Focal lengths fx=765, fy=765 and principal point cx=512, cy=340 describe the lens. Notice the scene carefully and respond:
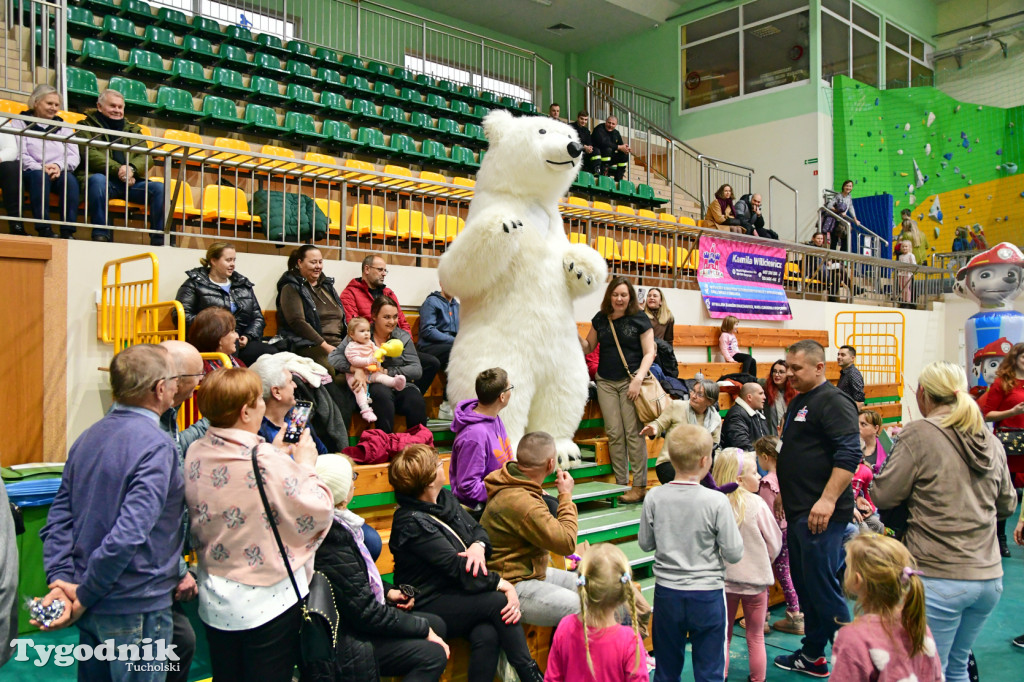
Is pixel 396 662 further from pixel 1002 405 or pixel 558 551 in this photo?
pixel 1002 405

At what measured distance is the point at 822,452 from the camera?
3320 mm

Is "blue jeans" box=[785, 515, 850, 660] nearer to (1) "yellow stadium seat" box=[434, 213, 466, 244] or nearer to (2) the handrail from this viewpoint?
(1) "yellow stadium seat" box=[434, 213, 466, 244]

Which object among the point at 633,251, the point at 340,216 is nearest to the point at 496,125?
the point at 340,216

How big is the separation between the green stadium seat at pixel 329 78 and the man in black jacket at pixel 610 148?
12.9 ft

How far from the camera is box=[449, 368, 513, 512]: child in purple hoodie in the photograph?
3.42 m

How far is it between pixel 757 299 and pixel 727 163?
5.20 metres

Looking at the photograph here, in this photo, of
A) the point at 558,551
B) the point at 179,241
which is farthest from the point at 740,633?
the point at 179,241

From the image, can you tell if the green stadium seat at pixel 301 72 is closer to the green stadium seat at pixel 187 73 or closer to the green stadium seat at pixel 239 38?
the green stadium seat at pixel 239 38

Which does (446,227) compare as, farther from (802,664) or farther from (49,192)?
(802,664)

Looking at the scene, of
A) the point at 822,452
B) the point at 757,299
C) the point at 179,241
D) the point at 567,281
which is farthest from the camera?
the point at 757,299

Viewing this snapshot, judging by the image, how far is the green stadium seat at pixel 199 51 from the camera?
9.25 m

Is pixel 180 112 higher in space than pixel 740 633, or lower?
higher

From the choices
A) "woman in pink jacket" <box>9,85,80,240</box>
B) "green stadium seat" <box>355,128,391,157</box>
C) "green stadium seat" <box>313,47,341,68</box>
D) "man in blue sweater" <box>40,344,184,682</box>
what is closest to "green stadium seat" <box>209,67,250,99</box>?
"green stadium seat" <box>355,128,391,157</box>

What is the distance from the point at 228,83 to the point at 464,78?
6263 mm
